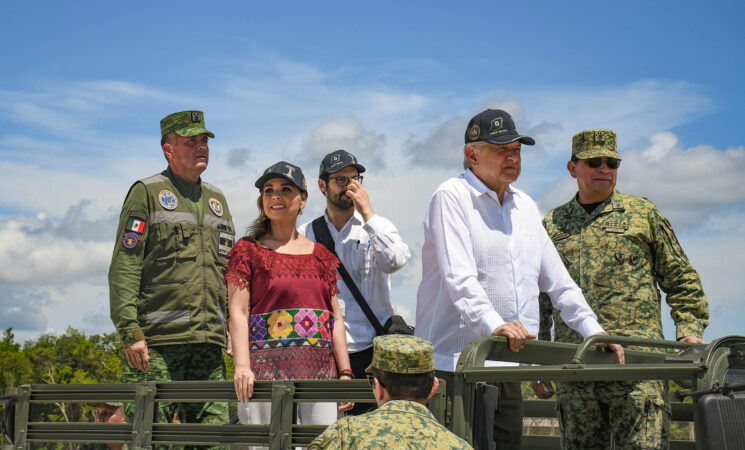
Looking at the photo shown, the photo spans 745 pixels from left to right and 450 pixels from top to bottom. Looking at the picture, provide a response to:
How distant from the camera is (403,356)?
2594 millimetres

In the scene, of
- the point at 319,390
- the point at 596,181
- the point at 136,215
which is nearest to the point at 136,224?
the point at 136,215

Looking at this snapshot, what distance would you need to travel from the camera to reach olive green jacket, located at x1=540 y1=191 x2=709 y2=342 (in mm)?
5008

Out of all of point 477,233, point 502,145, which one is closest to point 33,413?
point 477,233

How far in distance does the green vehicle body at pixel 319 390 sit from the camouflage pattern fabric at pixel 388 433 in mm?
627

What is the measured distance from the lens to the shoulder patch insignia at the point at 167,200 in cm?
498

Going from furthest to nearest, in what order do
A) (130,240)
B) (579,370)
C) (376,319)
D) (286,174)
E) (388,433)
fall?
1. (376,319)
2. (130,240)
3. (286,174)
4. (579,370)
5. (388,433)

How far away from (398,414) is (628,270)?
297 cm

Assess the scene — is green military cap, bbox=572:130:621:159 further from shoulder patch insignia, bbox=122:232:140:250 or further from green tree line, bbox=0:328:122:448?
green tree line, bbox=0:328:122:448

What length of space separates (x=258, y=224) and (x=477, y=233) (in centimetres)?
117

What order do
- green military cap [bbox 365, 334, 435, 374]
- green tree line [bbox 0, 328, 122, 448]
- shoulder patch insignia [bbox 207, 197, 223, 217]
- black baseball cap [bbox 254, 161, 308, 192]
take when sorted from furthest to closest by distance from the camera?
1. green tree line [bbox 0, 328, 122, 448]
2. shoulder patch insignia [bbox 207, 197, 223, 217]
3. black baseball cap [bbox 254, 161, 308, 192]
4. green military cap [bbox 365, 334, 435, 374]

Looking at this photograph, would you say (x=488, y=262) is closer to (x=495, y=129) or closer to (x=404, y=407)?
(x=495, y=129)

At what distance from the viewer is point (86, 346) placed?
42656 millimetres

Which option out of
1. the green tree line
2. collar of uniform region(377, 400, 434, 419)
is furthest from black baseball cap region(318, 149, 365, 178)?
the green tree line

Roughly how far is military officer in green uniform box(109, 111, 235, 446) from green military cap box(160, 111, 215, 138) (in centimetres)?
1
